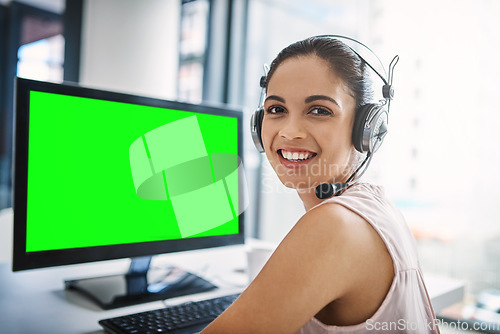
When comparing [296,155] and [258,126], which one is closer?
[296,155]

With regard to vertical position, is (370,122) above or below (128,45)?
below

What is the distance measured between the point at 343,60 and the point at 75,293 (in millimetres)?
818

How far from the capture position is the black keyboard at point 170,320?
2.57 ft

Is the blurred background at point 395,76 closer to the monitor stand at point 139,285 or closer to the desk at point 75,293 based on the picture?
the desk at point 75,293

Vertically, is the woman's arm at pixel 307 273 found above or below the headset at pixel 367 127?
below

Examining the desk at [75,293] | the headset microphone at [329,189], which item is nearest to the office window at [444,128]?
the desk at [75,293]

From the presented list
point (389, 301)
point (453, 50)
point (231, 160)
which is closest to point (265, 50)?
point (453, 50)

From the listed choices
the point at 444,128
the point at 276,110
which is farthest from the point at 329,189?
the point at 444,128

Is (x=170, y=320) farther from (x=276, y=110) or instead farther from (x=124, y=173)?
(x=276, y=110)

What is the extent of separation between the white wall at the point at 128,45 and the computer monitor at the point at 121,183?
1.63 m

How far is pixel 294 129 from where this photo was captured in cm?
80

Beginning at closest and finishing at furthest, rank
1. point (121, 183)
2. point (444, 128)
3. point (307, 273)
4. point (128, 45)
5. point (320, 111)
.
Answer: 1. point (307, 273)
2. point (320, 111)
3. point (121, 183)
4. point (444, 128)
5. point (128, 45)

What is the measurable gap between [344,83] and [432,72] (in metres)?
1.73

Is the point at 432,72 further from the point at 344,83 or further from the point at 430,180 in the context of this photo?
the point at 344,83
